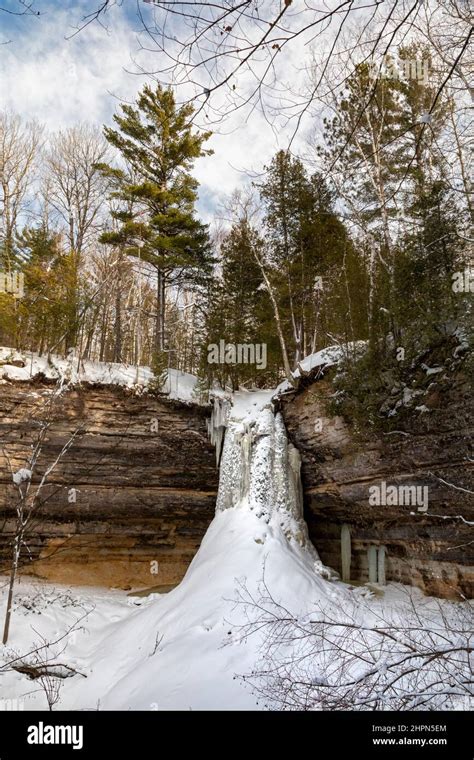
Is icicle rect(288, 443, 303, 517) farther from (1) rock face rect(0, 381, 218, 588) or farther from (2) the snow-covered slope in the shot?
(1) rock face rect(0, 381, 218, 588)

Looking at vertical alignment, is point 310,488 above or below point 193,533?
above

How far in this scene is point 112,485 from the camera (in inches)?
488

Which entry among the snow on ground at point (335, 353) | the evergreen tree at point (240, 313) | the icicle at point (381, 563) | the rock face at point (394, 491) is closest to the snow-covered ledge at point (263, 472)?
the rock face at point (394, 491)

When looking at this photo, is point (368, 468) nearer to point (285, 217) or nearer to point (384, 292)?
point (384, 292)

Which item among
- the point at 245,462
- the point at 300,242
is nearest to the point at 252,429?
the point at 245,462

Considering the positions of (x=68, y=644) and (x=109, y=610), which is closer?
(x=68, y=644)

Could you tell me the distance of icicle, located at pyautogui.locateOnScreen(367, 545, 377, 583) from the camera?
33.9ft

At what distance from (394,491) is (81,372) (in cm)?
959

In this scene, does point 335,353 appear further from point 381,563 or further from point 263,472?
point 381,563

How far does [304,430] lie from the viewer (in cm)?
1148
